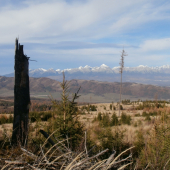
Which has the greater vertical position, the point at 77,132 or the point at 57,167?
the point at 57,167

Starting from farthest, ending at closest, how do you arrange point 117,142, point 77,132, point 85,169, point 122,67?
point 122,67 → point 117,142 → point 77,132 → point 85,169

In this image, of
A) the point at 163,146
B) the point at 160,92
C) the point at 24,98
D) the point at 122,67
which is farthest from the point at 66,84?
the point at 160,92

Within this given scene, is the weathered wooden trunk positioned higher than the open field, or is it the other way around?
the weathered wooden trunk

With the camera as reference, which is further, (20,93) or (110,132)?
(110,132)

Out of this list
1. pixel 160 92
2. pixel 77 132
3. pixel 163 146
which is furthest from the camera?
pixel 160 92

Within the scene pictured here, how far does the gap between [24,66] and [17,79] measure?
Result: 474 millimetres

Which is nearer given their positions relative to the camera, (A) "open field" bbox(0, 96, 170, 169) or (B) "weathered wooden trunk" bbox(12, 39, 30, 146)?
(A) "open field" bbox(0, 96, 170, 169)

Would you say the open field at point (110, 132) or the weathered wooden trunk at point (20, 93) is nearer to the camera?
the open field at point (110, 132)

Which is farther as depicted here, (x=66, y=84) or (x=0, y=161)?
(x=66, y=84)

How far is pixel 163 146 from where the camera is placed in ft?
12.6

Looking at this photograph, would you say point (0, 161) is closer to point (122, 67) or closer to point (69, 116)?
point (69, 116)

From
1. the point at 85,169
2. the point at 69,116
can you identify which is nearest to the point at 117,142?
the point at 69,116

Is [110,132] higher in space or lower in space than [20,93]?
lower

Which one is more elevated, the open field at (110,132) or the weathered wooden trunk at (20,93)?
the weathered wooden trunk at (20,93)
